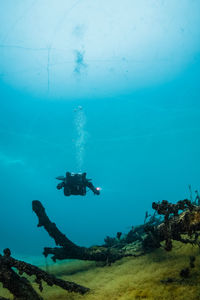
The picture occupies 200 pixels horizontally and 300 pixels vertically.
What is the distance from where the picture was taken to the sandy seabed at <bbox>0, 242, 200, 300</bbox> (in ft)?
10.9

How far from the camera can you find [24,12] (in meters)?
22.2

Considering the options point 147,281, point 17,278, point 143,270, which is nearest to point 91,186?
point 143,270

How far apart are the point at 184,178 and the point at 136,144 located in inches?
2815

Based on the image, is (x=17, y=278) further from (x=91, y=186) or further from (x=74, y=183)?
(x=91, y=186)

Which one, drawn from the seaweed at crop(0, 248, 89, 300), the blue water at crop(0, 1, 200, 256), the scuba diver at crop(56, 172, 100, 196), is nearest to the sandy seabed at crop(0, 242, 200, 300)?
the seaweed at crop(0, 248, 89, 300)

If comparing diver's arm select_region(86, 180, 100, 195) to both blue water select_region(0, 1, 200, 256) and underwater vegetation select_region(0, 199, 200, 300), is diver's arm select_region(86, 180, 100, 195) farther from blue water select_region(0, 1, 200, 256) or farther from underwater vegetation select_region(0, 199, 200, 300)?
blue water select_region(0, 1, 200, 256)

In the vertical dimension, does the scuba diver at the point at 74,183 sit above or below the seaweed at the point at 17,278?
above

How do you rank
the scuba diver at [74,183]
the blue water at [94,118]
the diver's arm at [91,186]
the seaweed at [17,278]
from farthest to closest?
the blue water at [94,118] → the diver's arm at [91,186] → the scuba diver at [74,183] → the seaweed at [17,278]

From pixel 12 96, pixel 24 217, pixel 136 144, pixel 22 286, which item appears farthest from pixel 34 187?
pixel 22 286

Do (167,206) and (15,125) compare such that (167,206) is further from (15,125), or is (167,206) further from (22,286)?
(15,125)

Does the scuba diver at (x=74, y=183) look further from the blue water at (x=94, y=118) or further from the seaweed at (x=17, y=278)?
the blue water at (x=94, y=118)

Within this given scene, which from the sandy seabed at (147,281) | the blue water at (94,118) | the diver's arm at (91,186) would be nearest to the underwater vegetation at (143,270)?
the sandy seabed at (147,281)

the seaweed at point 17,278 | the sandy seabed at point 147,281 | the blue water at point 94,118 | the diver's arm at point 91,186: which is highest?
the blue water at point 94,118

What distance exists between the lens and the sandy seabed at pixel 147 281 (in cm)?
333
